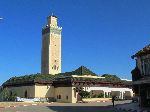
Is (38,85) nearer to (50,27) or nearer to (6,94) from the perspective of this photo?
(6,94)

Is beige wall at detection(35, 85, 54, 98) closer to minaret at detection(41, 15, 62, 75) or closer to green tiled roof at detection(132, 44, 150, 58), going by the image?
green tiled roof at detection(132, 44, 150, 58)

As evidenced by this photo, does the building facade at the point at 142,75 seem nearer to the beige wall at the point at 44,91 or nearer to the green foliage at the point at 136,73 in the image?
Answer: the green foliage at the point at 136,73

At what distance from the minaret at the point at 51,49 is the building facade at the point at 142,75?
6862 cm

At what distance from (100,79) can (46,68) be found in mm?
38850

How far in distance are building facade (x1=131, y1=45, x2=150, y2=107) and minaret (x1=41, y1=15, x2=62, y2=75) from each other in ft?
225

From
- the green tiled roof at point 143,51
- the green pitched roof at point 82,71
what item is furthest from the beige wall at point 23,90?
the green tiled roof at point 143,51

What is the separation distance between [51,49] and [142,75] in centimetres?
7122

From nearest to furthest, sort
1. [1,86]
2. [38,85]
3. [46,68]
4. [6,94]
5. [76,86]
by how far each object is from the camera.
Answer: [76,86]
[38,85]
[6,94]
[1,86]
[46,68]

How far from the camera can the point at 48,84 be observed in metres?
69.3

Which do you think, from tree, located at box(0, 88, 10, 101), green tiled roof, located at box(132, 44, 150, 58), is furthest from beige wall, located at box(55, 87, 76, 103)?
green tiled roof, located at box(132, 44, 150, 58)

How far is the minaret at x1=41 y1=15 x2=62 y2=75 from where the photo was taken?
10456 centimetres

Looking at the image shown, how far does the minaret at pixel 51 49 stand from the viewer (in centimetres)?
10456

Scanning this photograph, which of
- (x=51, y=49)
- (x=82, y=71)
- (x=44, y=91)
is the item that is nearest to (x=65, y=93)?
(x=44, y=91)

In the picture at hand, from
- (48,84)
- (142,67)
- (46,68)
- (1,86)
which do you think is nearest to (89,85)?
(48,84)
